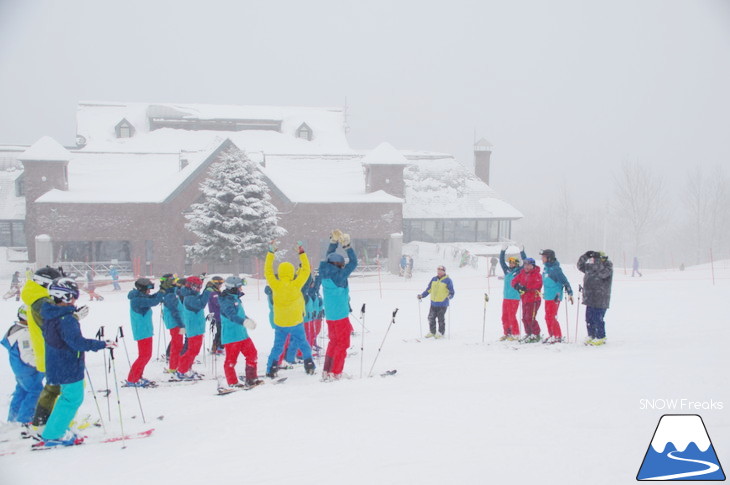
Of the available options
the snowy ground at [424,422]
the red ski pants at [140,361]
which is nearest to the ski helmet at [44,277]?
the snowy ground at [424,422]

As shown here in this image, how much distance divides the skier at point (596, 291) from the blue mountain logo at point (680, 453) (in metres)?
4.16

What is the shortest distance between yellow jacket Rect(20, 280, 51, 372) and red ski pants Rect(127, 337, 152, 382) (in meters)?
1.64

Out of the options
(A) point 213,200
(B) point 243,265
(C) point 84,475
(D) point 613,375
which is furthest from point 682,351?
(B) point 243,265

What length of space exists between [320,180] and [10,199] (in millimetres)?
19144

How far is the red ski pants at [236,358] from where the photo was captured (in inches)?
278

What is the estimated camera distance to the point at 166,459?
446 centimetres

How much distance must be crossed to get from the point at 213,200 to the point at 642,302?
63.8 feet

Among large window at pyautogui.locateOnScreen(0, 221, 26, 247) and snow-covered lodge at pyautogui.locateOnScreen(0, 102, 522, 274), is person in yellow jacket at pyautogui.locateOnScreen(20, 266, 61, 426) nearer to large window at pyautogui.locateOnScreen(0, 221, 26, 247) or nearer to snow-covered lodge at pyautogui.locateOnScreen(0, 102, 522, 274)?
snow-covered lodge at pyautogui.locateOnScreen(0, 102, 522, 274)

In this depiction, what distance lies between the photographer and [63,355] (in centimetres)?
521

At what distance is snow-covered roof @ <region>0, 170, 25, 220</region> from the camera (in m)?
30.7

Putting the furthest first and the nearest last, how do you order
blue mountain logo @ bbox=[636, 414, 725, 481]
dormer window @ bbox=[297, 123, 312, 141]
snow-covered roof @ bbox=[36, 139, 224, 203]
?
dormer window @ bbox=[297, 123, 312, 141] → snow-covered roof @ bbox=[36, 139, 224, 203] → blue mountain logo @ bbox=[636, 414, 725, 481]

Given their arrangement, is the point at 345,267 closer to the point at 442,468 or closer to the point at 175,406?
the point at 175,406

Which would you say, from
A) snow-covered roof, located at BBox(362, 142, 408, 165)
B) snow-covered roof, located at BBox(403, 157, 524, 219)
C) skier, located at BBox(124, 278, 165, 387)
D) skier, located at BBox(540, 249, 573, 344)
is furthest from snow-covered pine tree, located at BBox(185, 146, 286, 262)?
skier, located at BBox(540, 249, 573, 344)

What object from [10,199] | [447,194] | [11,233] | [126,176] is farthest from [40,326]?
[447,194]
